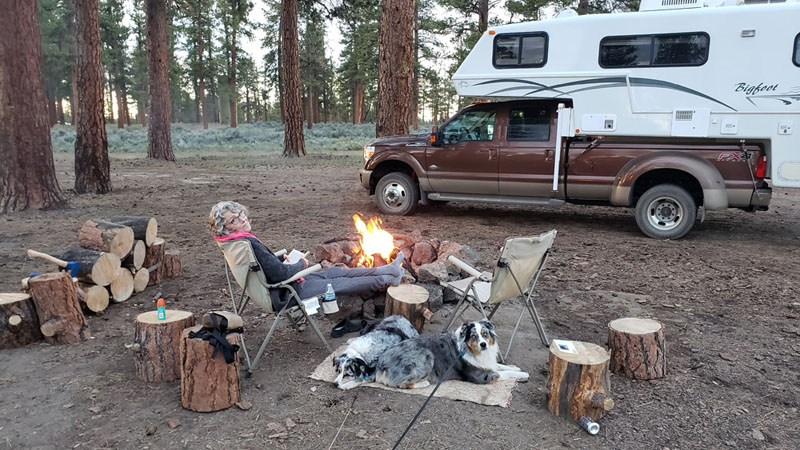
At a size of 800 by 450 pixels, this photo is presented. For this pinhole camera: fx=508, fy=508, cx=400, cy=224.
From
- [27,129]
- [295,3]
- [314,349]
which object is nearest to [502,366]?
[314,349]

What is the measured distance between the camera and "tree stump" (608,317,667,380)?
11.2ft

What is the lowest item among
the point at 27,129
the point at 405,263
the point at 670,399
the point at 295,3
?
the point at 670,399

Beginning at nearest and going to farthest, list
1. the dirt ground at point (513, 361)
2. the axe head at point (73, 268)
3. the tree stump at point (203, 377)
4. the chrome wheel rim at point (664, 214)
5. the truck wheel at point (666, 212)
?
1. the dirt ground at point (513, 361)
2. the tree stump at point (203, 377)
3. the axe head at point (73, 268)
4. the truck wheel at point (666, 212)
5. the chrome wheel rim at point (664, 214)

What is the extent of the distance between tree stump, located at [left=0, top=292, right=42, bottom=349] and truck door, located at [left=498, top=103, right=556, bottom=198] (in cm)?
630

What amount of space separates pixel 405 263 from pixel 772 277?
4.12 meters

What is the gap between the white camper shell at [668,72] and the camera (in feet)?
22.5

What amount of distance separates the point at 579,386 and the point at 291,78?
688 inches

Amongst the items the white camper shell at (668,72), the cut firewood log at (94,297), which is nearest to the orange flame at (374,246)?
the cut firewood log at (94,297)

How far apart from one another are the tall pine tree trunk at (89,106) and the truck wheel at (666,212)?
1022 centimetres

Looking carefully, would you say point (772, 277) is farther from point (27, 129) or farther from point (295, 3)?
point (295, 3)

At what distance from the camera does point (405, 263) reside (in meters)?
5.17

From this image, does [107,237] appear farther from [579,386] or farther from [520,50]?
[520,50]

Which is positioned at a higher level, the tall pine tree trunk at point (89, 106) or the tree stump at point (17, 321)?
the tall pine tree trunk at point (89, 106)

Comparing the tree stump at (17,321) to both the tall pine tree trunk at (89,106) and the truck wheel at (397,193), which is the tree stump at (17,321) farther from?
the tall pine tree trunk at (89,106)
